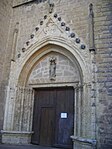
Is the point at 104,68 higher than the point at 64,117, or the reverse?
the point at 104,68

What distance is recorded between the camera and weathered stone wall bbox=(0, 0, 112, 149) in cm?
438

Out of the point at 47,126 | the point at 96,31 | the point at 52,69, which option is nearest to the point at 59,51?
the point at 52,69

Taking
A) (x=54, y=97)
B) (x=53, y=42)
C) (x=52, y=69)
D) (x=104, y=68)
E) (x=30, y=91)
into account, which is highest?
(x=53, y=42)

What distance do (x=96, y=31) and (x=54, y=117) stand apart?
2830 millimetres

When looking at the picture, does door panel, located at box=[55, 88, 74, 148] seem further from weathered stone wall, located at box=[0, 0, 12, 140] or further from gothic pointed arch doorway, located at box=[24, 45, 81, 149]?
weathered stone wall, located at box=[0, 0, 12, 140]

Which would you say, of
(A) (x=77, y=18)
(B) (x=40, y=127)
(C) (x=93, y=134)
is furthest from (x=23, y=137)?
(A) (x=77, y=18)

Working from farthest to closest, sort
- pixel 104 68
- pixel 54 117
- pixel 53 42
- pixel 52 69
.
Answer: pixel 52 69, pixel 53 42, pixel 54 117, pixel 104 68

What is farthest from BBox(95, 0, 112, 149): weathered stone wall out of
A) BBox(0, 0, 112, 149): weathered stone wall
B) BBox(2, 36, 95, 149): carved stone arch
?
BBox(2, 36, 95, 149): carved stone arch

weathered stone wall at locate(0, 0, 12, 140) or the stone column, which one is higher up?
weathered stone wall at locate(0, 0, 12, 140)

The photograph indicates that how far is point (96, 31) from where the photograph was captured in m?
5.09

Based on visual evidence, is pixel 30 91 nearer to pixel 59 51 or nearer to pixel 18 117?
pixel 18 117

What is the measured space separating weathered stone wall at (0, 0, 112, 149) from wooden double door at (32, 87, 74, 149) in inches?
45.7

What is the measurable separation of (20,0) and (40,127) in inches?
185

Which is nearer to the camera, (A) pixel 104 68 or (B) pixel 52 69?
(A) pixel 104 68
